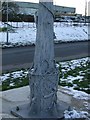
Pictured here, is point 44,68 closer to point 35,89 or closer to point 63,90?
point 35,89

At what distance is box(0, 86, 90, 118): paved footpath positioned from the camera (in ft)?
19.0

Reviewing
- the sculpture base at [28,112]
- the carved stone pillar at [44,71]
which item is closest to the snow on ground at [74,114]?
the sculpture base at [28,112]

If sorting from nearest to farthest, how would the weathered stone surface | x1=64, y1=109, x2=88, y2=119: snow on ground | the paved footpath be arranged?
the weathered stone surface
x1=64, y1=109, x2=88, y2=119: snow on ground
the paved footpath

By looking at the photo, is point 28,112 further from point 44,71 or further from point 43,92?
point 44,71

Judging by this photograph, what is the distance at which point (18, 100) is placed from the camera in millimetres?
6461

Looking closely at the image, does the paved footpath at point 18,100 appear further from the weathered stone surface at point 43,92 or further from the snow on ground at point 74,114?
the weathered stone surface at point 43,92

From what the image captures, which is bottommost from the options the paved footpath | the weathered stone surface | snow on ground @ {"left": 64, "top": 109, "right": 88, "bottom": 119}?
snow on ground @ {"left": 64, "top": 109, "right": 88, "bottom": 119}

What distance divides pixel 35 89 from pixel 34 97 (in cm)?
14

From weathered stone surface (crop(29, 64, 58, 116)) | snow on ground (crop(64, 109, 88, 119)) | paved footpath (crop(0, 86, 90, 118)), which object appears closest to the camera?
weathered stone surface (crop(29, 64, 58, 116))

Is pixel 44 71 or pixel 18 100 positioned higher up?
pixel 44 71

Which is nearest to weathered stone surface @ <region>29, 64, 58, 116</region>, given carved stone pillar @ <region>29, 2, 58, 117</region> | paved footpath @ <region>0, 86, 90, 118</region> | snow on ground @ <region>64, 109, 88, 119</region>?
carved stone pillar @ <region>29, 2, 58, 117</region>

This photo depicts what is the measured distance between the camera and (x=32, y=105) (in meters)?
5.29

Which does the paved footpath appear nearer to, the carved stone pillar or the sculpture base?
the sculpture base

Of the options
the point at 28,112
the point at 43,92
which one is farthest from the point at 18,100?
the point at 43,92
